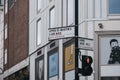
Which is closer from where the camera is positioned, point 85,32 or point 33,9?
point 85,32

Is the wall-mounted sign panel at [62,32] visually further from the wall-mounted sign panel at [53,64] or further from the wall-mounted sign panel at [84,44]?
the wall-mounted sign panel at [53,64]

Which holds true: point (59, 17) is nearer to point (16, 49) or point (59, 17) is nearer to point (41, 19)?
point (41, 19)

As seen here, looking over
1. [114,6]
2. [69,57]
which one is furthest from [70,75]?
[114,6]

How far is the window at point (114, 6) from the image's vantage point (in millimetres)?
33594

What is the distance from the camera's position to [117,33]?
33.2 m

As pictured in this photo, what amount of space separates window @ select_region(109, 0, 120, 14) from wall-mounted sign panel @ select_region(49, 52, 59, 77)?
7.19m

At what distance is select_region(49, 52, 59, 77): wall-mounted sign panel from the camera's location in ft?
128

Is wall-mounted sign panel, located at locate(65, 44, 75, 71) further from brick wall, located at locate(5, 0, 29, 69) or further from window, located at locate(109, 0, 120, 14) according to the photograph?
brick wall, located at locate(5, 0, 29, 69)

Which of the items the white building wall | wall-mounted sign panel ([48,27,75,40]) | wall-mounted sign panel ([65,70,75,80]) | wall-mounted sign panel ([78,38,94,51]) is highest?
the white building wall

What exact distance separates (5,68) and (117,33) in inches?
1304

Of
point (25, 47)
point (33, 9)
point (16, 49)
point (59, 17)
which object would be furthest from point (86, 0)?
point (16, 49)

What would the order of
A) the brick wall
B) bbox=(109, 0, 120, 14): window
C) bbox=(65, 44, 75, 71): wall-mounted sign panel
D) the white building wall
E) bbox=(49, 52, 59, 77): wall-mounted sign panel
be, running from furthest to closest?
the brick wall → bbox=(49, 52, 59, 77): wall-mounted sign panel → bbox=(65, 44, 75, 71): wall-mounted sign panel → bbox=(109, 0, 120, 14): window → the white building wall

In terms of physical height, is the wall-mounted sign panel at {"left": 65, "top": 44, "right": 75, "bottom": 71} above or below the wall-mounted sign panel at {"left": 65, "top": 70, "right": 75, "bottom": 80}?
above

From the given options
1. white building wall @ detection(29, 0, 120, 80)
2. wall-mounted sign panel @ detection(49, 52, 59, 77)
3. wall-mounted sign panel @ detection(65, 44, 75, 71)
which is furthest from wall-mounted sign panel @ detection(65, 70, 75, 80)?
wall-mounted sign panel @ detection(49, 52, 59, 77)
